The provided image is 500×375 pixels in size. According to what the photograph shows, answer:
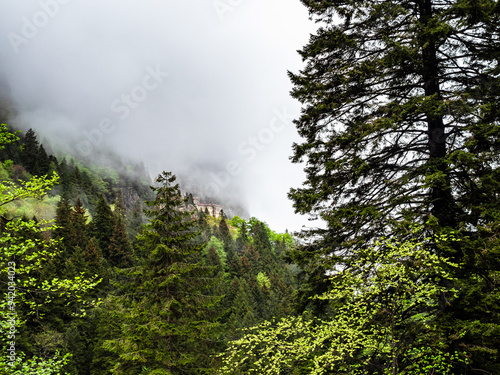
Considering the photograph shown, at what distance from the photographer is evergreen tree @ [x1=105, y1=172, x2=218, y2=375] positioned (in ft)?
A: 32.8

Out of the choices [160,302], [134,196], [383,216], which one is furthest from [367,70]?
[134,196]

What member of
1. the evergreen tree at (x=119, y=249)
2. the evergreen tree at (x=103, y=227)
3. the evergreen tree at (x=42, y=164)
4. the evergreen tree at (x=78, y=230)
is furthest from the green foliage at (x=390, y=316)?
the evergreen tree at (x=42, y=164)

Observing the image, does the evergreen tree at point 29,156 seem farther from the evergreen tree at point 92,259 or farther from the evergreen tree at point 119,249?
the evergreen tree at point 92,259

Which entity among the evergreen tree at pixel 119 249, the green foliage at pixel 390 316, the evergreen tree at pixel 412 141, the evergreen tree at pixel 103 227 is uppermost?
the evergreen tree at pixel 103 227

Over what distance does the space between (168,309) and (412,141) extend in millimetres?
9520

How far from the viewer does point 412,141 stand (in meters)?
6.04

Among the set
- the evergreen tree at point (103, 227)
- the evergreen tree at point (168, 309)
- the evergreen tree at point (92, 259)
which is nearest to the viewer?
the evergreen tree at point (168, 309)

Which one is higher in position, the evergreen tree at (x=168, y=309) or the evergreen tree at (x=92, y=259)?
the evergreen tree at (x=92, y=259)

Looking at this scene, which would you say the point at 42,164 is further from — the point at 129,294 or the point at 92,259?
the point at 129,294

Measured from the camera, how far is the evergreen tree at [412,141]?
4258 millimetres

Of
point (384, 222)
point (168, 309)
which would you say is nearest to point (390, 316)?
point (384, 222)

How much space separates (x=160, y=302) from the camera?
36.2 ft

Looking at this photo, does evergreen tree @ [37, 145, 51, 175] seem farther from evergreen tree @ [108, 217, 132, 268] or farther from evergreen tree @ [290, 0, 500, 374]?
evergreen tree @ [290, 0, 500, 374]

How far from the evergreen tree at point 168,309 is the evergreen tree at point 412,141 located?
634cm
